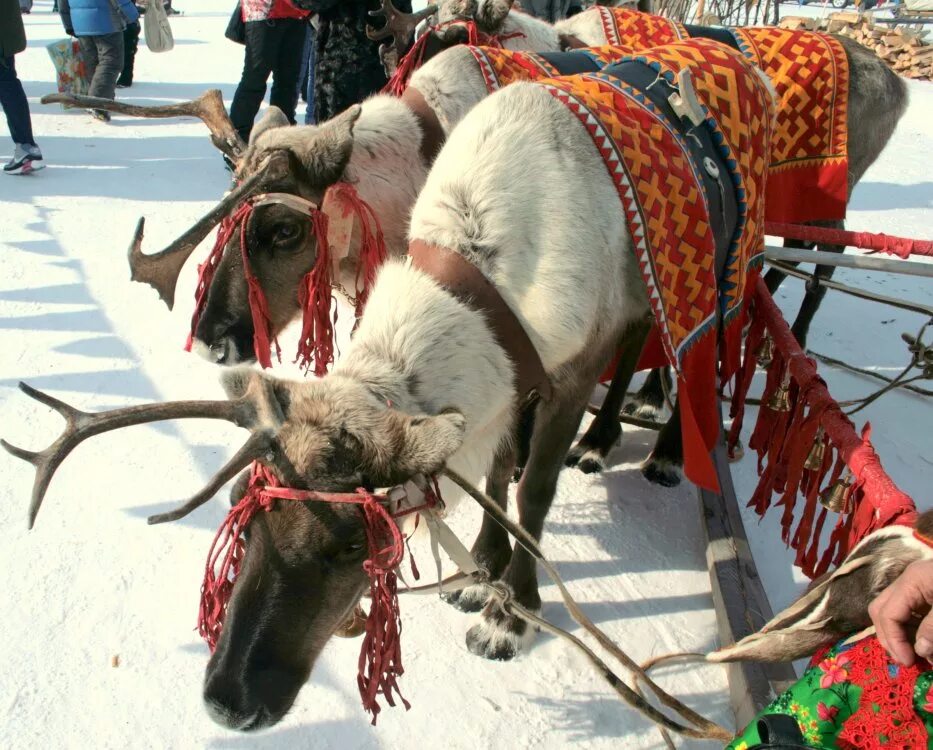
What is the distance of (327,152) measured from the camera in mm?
2670

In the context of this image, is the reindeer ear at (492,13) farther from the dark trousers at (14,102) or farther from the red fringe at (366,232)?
the dark trousers at (14,102)

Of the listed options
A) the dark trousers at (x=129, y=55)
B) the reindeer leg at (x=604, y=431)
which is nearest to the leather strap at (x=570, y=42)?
the reindeer leg at (x=604, y=431)

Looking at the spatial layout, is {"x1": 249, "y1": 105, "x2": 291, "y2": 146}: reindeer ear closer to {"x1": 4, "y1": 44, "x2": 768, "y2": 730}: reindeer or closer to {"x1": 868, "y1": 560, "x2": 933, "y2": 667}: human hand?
{"x1": 4, "y1": 44, "x2": 768, "y2": 730}: reindeer

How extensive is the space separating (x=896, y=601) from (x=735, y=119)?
1864 millimetres

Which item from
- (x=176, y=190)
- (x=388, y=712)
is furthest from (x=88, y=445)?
(x=176, y=190)

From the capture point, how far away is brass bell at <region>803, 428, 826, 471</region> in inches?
84.7

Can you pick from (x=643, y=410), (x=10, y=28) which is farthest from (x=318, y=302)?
(x=10, y=28)

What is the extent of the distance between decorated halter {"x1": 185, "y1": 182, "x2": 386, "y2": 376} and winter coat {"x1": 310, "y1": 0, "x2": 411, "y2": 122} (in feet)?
7.61

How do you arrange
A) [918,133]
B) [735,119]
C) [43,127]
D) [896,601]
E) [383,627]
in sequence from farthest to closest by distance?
[918,133]
[43,127]
[735,119]
[383,627]
[896,601]

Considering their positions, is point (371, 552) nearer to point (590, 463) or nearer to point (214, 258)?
point (214, 258)

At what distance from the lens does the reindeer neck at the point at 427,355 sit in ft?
5.87

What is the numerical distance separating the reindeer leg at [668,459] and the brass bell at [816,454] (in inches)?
42.0

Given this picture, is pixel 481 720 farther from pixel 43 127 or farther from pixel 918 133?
pixel 918 133

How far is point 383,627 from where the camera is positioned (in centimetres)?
168
